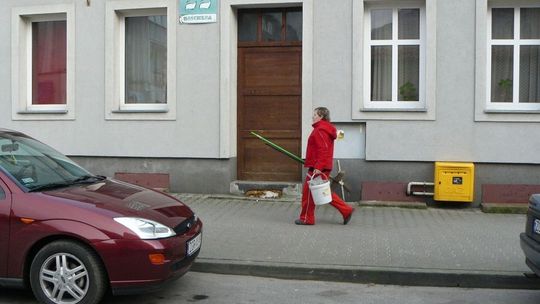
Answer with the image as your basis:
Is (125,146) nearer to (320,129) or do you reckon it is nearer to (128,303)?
(320,129)

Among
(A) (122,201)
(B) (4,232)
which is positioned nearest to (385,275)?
(A) (122,201)

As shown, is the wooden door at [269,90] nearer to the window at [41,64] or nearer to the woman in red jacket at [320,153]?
the woman in red jacket at [320,153]

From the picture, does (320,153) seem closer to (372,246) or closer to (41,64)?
(372,246)

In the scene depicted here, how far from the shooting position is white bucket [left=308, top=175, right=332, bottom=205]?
7.76m

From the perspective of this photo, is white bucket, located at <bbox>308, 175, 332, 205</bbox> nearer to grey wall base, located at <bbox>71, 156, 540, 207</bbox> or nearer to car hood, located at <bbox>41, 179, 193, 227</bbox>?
grey wall base, located at <bbox>71, 156, 540, 207</bbox>

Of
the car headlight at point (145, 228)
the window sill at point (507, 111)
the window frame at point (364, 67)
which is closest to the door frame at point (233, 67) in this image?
the window frame at point (364, 67)

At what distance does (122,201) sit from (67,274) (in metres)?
0.80

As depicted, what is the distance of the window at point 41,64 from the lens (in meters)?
11.2

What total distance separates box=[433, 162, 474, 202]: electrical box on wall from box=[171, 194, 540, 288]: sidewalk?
0.85 feet

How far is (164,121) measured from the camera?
34.9ft

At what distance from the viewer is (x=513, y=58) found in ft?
32.3

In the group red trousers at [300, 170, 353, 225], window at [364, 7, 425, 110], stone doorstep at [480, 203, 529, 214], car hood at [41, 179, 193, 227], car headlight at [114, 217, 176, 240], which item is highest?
window at [364, 7, 425, 110]

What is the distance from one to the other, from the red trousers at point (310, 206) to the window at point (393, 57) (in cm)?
256

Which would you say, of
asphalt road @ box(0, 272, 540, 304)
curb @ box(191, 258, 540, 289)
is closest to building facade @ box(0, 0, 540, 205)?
curb @ box(191, 258, 540, 289)
